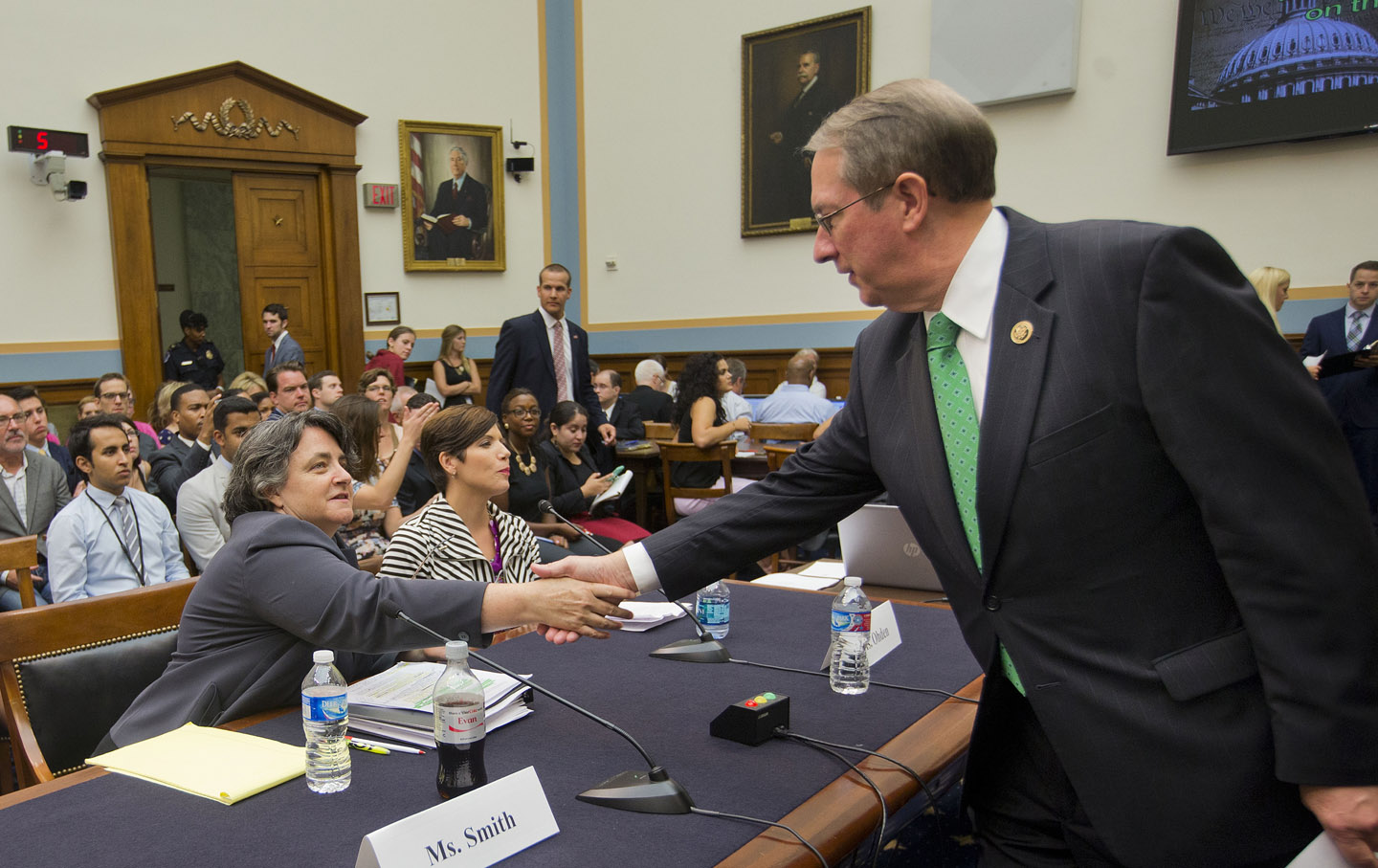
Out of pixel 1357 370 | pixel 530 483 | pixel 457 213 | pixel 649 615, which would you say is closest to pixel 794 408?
pixel 530 483

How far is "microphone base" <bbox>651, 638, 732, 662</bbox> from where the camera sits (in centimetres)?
192

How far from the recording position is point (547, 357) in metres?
5.82

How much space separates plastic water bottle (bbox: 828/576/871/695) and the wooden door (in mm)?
7734

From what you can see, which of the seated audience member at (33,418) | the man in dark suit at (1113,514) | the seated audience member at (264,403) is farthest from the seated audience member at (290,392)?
the man in dark suit at (1113,514)

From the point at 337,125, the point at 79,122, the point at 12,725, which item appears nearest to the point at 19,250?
the point at 79,122

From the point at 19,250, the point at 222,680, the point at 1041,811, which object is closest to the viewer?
the point at 1041,811

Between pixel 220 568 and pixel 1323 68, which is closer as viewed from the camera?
pixel 220 568

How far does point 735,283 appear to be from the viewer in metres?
9.01

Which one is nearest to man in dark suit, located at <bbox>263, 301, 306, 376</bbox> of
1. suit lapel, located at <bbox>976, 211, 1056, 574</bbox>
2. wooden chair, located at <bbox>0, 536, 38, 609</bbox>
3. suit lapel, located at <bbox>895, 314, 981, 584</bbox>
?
wooden chair, located at <bbox>0, 536, 38, 609</bbox>

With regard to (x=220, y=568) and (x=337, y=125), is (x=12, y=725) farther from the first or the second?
(x=337, y=125)

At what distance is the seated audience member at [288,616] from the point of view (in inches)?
66.0

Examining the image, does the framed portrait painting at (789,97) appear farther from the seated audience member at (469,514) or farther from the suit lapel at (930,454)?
the suit lapel at (930,454)

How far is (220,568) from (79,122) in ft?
24.6

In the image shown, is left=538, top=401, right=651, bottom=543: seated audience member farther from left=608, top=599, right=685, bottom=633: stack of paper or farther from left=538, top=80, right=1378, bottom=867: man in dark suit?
left=538, top=80, right=1378, bottom=867: man in dark suit
